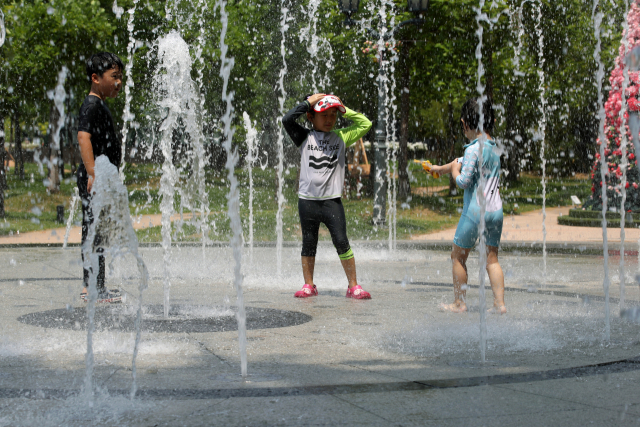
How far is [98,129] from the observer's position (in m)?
6.39

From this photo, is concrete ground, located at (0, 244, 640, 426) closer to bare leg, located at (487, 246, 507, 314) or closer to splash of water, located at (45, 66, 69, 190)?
bare leg, located at (487, 246, 507, 314)

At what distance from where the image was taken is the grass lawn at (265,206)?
17.6 metres

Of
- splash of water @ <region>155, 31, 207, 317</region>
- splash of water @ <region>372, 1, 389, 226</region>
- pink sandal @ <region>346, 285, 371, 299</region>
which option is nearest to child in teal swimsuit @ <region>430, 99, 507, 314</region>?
pink sandal @ <region>346, 285, 371, 299</region>

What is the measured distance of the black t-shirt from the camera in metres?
6.36

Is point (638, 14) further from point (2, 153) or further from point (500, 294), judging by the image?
point (2, 153)

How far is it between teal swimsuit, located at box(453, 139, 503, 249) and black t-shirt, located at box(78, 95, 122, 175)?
8.90ft

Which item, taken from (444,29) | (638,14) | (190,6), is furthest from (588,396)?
(190,6)

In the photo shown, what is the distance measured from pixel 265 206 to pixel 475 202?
19643mm

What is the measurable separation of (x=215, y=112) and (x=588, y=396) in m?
36.5

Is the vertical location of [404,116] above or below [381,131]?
above

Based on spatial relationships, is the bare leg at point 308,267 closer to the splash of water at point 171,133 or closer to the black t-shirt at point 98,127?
the splash of water at point 171,133

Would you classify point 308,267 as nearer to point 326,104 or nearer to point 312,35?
point 326,104

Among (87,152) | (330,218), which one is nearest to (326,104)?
(330,218)

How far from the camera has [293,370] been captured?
407 cm
